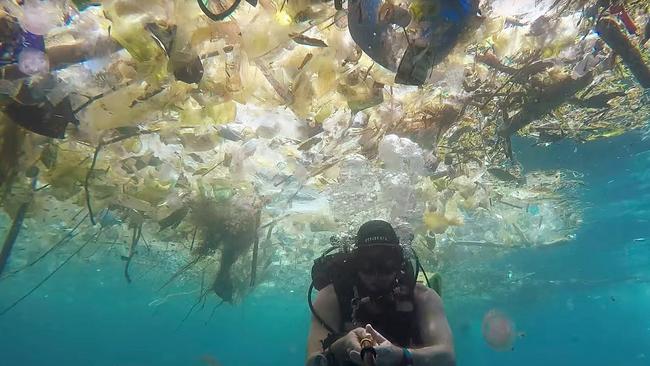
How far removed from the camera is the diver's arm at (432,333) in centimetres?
321

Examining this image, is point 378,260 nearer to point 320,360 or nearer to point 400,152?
point 320,360

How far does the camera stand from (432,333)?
12.1 ft

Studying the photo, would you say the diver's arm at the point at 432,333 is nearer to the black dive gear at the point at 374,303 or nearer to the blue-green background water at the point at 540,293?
the black dive gear at the point at 374,303

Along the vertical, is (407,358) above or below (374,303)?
below

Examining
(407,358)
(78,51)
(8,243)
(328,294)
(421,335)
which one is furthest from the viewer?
(8,243)

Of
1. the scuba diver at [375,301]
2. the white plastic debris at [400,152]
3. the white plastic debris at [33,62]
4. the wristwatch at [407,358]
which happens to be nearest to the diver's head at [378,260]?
the scuba diver at [375,301]

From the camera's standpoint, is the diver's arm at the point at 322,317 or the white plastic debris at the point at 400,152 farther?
the white plastic debris at the point at 400,152

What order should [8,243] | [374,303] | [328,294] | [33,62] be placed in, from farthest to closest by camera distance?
[8,243], [328,294], [374,303], [33,62]

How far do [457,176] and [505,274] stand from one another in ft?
80.1

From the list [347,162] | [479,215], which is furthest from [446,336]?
[479,215]

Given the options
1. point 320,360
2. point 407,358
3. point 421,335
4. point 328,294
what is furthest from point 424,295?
point 320,360

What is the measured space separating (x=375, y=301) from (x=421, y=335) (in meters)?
0.53

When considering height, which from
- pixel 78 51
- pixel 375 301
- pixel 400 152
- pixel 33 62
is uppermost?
pixel 400 152

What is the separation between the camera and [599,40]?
16.1 feet
